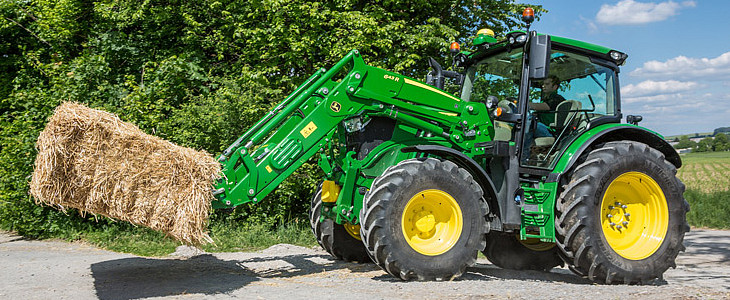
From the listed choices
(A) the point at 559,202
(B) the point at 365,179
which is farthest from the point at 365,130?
(A) the point at 559,202

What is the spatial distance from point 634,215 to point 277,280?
4.15 metres

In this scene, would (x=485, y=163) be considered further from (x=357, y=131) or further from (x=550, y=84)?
(x=357, y=131)

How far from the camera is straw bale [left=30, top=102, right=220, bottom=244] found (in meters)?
5.45

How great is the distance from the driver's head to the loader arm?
77cm

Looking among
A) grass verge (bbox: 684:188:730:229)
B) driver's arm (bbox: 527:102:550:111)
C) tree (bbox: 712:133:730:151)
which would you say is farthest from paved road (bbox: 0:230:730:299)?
tree (bbox: 712:133:730:151)

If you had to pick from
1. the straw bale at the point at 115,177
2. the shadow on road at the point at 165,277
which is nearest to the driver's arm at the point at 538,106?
the shadow on road at the point at 165,277

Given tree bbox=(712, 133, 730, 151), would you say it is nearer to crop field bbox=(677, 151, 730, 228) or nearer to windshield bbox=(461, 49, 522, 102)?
crop field bbox=(677, 151, 730, 228)

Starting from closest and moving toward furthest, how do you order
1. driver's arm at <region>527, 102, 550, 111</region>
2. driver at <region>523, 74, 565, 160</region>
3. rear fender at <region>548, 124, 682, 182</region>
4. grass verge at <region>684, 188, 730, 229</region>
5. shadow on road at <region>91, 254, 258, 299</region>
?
shadow on road at <region>91, 254, 258, 299</region>
rear fender at <region>548, 124, 682, 182</region>
driver's arm at <region>527, 102, 550, 111</region>
driver at <region>523, 74, 565, 160</region>
grass verge at <region>684, 188, 730, 229</region>

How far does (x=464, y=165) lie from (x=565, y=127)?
1.37 metres

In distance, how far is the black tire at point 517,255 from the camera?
25.0 ft

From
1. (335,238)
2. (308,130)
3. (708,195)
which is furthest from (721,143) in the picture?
(308,130)

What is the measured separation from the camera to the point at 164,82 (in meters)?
12.0

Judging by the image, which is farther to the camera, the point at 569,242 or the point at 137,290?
the point at 569,242

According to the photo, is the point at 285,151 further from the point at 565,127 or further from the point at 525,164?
the point at 565,127
